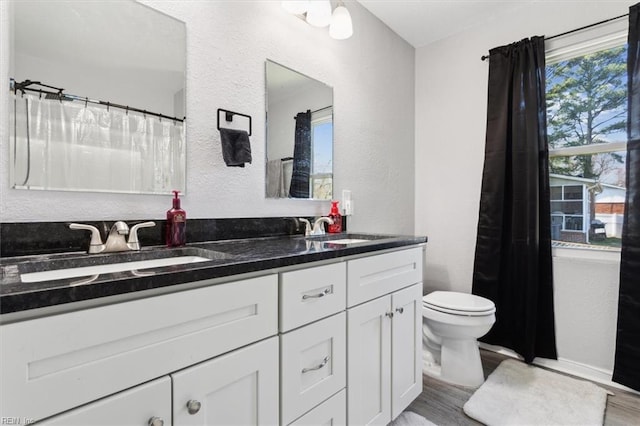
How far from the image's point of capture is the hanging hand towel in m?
1.36

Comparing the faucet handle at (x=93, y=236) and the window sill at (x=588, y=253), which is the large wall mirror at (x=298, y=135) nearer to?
the faucet handle at (x=93, y=236)

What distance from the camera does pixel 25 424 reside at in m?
0.53

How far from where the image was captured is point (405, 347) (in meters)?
1.46

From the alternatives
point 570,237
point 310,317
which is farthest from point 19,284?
point 570,237

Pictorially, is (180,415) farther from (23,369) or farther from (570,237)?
(570,237)

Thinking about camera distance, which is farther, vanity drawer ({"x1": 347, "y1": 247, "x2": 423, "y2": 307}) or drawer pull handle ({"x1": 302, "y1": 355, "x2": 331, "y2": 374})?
vanity drawer ({"x1": 347, "y1": 247, "x2": 423, "y2": 307})

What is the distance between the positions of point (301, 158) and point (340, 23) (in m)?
0.80

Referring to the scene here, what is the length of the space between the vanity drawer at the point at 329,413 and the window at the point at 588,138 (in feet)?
6.11

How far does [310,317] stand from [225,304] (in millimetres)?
329

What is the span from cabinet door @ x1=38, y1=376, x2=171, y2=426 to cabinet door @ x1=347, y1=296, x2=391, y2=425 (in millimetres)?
654

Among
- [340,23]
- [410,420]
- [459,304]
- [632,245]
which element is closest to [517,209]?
[632,245]

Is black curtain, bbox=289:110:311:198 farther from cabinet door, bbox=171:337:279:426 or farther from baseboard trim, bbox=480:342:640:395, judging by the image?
baseboard trim, bbox=480:342:640:395

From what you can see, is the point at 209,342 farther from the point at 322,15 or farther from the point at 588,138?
the point at 588,138

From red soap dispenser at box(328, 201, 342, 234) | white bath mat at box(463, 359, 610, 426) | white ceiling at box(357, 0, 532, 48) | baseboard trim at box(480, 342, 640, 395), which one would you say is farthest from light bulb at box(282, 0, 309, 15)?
baseboard trim at box(480, 342, 640, 395)
